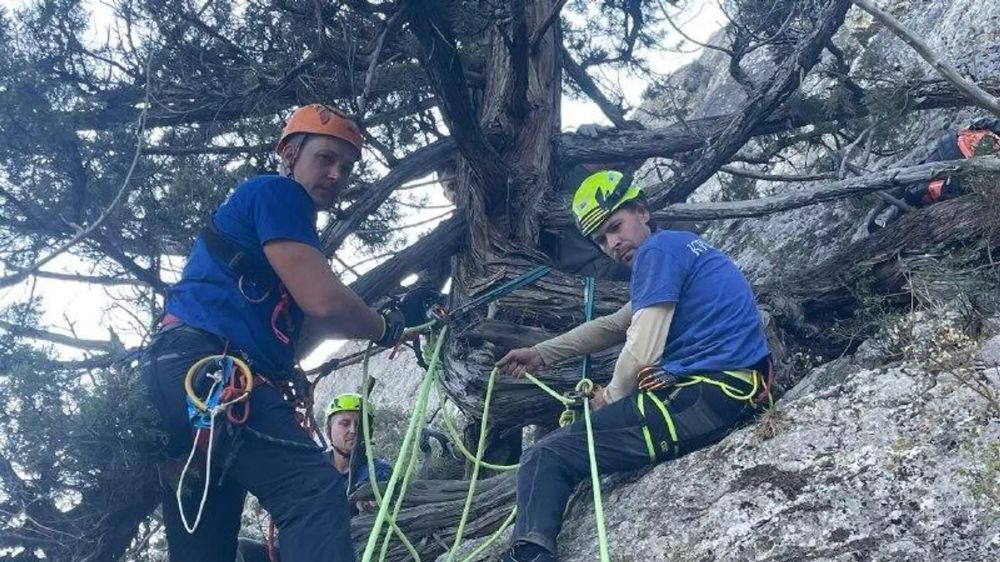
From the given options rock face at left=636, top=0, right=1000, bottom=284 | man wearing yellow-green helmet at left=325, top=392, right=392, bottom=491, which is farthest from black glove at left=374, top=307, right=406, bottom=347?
rock face at left=636, top=0, right=1000, bottom=284

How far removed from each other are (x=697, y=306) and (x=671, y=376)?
0.34 m

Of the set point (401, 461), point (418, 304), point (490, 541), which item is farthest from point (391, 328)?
point (490, 541)

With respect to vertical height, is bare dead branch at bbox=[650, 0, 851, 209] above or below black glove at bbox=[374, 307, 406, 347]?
above

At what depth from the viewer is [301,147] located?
4293 mm

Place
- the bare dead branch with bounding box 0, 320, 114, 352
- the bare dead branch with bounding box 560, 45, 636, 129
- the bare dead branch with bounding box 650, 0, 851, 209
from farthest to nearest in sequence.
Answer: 1. the bare dead branch with bounding box 560, 45, 636, 129
2. the bare dead branch with bounding box 650, 0, 851, 209
3. the bare dead branch with bounding box 0, 320, 114, 352

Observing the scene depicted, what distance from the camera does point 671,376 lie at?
13.1ft

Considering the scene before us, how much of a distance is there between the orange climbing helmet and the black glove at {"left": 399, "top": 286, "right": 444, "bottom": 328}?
0.91 meters

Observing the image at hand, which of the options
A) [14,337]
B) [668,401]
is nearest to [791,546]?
[668,401]

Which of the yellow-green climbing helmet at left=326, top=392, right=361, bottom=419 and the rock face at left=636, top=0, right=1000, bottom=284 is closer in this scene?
the rock face at left=636, top=0, right=1000, bottom=284

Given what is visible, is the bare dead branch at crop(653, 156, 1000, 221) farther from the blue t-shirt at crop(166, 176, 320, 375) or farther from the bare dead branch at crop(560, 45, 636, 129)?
the blue t-shirt at crop(166, 176, 320, 375)

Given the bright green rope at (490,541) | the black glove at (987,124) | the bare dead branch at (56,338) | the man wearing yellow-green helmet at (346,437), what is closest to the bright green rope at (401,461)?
the bright green rope at (490,541)

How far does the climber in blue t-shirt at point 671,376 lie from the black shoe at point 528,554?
7.6 inches

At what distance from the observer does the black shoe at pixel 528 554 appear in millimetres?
3607

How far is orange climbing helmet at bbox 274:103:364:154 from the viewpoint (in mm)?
4289
